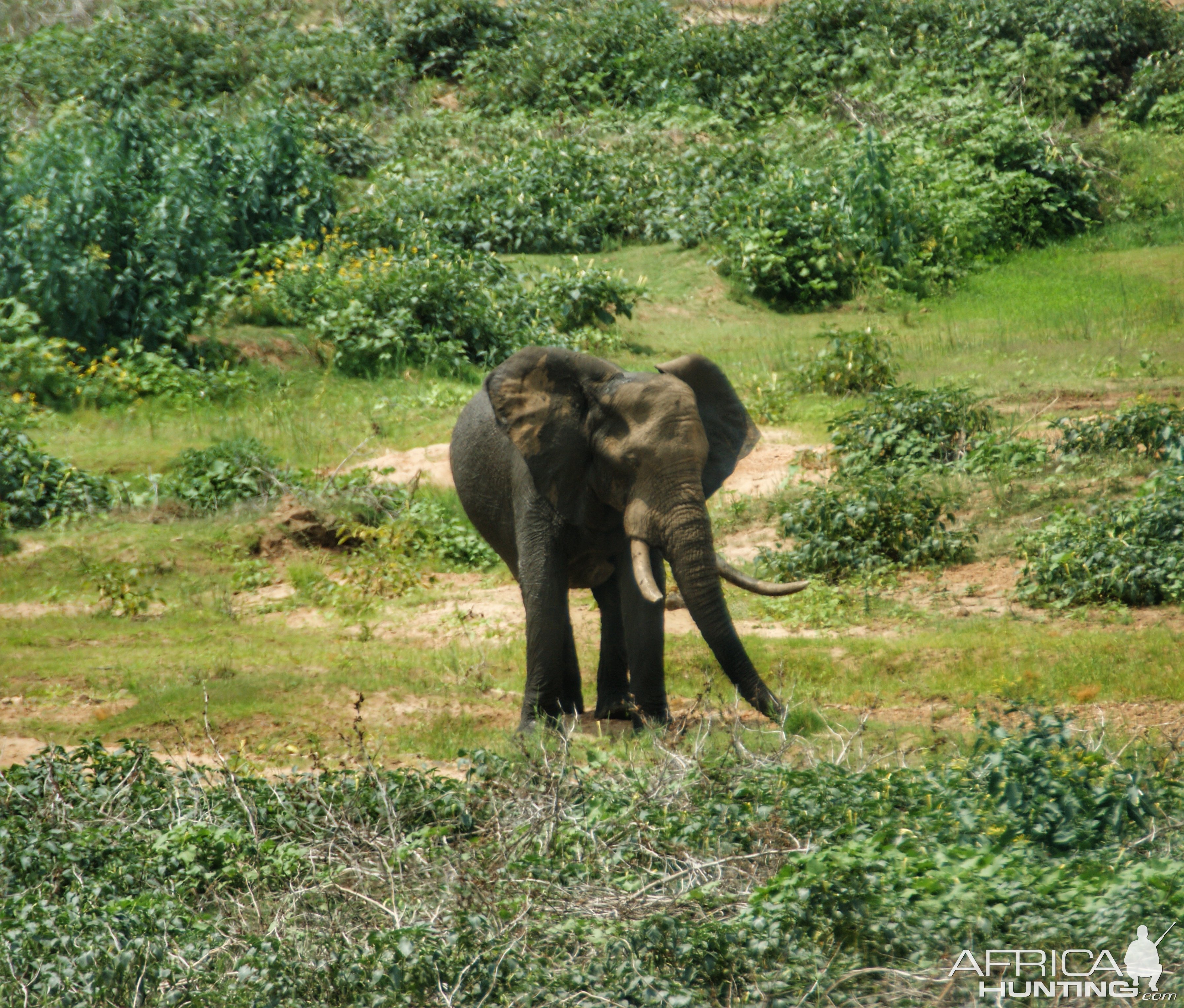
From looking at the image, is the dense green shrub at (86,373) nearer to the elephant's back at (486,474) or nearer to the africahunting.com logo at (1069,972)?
the elephant's back at (486,474)

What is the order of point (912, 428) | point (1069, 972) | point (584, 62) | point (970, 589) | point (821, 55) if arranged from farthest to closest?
point (584, 62) → point (821, 55) → point (912, 428) → point (970, 589) → point (1069, 972)

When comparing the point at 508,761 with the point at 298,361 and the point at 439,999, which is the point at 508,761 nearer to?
the point at 439,999

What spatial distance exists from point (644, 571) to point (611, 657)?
139 centimetres

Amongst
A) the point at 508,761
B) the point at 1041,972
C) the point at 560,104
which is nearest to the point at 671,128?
the point at 560,104

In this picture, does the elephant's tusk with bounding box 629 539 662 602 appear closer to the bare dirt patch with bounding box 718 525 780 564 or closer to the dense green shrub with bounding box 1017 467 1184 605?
the dense green shrub with bounding box 1017 467 1184 605

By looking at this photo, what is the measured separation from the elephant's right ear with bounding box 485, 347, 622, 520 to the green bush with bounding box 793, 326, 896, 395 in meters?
8.49

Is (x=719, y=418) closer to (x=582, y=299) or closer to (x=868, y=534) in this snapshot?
(x=868, y=534)

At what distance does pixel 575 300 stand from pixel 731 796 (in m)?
13.1

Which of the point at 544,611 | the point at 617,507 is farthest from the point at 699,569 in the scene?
the point at 544,611

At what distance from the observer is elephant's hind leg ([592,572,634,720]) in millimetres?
7859

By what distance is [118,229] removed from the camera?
17.0 metres

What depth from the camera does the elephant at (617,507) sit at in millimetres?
6641

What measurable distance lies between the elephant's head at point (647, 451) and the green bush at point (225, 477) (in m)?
6.55

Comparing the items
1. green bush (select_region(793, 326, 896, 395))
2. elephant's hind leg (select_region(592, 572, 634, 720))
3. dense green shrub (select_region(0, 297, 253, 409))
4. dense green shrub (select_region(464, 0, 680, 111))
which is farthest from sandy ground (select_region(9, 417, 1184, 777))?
dense green shrub (select_region(464, 0, 680, 111))
